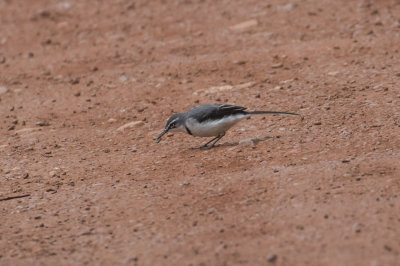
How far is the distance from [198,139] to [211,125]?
86 centimetres

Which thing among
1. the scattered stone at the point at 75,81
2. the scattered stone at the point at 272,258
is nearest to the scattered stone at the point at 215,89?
the scattered stone at the point at 75,81

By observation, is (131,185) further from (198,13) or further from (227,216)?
(198,13)

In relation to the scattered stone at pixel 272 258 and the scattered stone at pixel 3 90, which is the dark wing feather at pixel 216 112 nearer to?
the scattered stone at pixel 272 258

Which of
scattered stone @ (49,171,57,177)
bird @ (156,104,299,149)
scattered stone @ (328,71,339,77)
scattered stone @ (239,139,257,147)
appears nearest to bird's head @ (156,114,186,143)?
bird @ (156,104,299,149)

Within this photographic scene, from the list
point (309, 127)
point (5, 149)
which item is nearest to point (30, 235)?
point (5, 149)

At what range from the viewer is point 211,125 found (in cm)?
836

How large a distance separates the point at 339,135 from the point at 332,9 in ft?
16.2

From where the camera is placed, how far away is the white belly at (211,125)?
27.4ft

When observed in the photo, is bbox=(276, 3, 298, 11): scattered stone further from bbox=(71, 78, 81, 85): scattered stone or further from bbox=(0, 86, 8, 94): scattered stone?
bbox=(0, 86, 8, 94): scattered stone

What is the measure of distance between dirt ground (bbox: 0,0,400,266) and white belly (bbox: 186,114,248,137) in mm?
243

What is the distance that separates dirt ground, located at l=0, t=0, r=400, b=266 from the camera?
20.0 ft

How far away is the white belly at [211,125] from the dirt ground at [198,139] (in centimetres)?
24

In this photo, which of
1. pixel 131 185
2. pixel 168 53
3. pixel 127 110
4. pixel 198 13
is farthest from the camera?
pixel 198 13

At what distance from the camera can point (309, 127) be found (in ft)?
28.3
